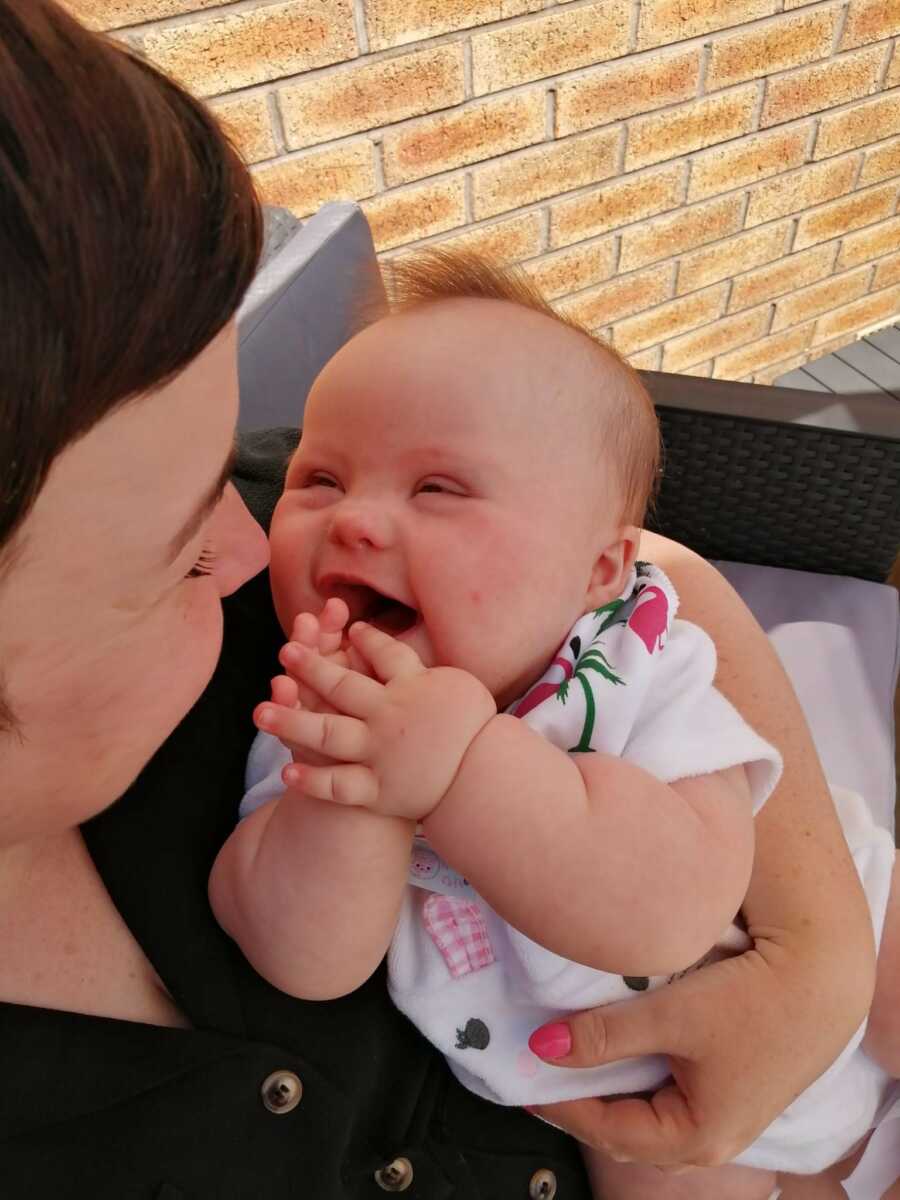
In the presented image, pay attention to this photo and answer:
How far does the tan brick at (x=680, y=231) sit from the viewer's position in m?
2.71

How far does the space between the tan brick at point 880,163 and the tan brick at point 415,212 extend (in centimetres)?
153

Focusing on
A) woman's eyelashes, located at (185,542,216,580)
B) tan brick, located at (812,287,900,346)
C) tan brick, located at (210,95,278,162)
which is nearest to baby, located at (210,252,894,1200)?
woman's eyelashes, located at (185,542,216,580)

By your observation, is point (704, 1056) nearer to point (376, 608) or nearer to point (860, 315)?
point (376, 608)

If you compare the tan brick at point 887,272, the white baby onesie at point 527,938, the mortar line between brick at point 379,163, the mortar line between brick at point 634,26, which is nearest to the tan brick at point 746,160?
the mortar line between brick at point 634,26

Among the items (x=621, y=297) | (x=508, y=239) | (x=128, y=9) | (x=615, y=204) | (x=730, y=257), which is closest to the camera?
(x=128, y=9)

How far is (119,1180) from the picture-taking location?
0.73 meters

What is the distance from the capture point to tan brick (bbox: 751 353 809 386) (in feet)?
11.0

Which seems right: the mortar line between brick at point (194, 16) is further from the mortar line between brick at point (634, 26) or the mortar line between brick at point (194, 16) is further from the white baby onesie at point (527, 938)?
the white baby onesie at point (527, 938)

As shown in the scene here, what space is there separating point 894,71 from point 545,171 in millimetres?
1280

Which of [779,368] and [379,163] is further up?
[379,163]

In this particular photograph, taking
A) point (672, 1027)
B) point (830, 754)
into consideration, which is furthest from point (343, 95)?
point (672, 1027)

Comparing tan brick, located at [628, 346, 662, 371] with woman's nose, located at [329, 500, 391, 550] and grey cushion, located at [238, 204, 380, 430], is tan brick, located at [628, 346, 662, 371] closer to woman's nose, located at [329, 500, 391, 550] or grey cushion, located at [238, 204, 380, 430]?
grey cushion, located at [238, 204, 380, 430]

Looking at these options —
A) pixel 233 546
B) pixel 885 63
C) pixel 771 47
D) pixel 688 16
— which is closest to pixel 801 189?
pixel 885 63

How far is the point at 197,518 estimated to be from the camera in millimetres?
630
